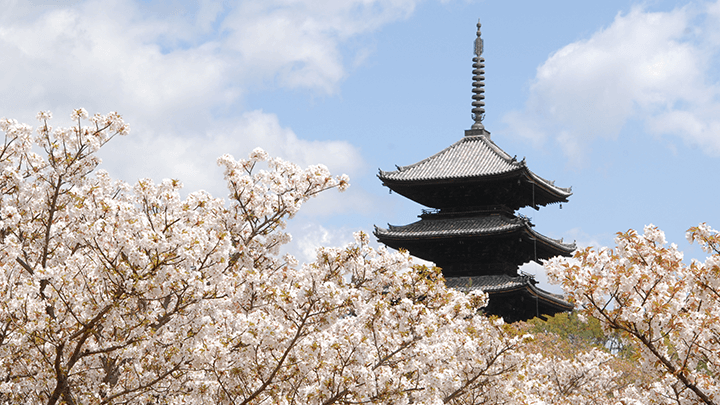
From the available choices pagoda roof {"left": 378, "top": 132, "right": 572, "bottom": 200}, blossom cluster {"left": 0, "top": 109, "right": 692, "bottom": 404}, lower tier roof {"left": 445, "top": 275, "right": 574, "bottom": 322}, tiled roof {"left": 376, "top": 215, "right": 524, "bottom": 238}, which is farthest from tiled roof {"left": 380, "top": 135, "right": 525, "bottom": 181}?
blossom cluster {"left": 0, "top": 109, "right": 692, "bottom": 404}

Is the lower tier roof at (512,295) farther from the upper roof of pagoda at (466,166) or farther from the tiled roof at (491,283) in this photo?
the upper roof of pagoda at (466,166)

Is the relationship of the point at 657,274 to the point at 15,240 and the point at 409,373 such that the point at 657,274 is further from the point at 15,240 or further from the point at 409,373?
the point at 15,240

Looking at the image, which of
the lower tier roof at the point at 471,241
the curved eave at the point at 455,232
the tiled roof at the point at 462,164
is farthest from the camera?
the tiled roof at the point at 462,164

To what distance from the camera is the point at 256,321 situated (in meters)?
7.92

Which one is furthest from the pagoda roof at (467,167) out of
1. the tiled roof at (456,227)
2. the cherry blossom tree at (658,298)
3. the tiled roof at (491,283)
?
the cherry blossom tree at (658,298)

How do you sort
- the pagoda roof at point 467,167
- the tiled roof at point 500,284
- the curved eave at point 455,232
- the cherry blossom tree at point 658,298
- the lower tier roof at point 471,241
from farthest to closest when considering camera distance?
the pagoda roof at point 467,167, the lower tier roof at point 471,241, the curved eave at point 455,232, the tiled roof at point 500,284, the cherry blossom tree at point 658,298

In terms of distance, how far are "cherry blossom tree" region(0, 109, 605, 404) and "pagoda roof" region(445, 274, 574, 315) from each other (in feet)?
51.9

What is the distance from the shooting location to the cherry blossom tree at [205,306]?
24.4 ft

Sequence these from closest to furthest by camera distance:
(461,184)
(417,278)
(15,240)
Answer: (15,240)
(417,278)
(461,184)

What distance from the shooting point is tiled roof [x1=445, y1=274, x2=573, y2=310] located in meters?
26.2

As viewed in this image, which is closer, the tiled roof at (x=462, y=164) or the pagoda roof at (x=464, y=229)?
the pagoda roof at (x=464, y=229)

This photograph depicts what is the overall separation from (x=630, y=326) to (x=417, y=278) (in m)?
2.93

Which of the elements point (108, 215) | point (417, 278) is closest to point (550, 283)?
point (417, 278)

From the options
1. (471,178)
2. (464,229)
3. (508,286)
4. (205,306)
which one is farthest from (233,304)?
(471,178)
